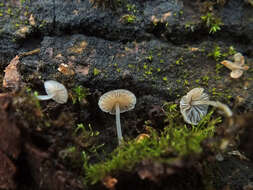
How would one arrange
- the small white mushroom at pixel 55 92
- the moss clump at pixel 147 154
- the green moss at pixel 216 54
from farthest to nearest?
1. the green moss at pixel 216 54
2. the small white mushroom at pixel 55 92
3. the moss clump at pixel 147 154

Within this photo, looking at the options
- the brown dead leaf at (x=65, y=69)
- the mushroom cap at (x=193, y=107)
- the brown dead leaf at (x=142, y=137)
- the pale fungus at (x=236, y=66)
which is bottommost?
the brown dead leaf at (x=142, y=137)

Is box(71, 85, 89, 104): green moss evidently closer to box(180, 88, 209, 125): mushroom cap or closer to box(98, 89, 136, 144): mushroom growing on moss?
box(98, 89, 136, 144): mushroom growing on moss

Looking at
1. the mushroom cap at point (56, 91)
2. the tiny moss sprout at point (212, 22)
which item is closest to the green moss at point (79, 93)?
the mushroom cap at point (56, 91)

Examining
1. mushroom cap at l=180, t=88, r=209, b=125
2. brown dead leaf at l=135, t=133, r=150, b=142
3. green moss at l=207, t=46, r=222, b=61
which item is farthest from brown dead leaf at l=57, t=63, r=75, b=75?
green moss at l=207, t=46, r=222, b=61

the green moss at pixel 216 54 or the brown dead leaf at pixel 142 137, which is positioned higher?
the green moss at pixel 216 54

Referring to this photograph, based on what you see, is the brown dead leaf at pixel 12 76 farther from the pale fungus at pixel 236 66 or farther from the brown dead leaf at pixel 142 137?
the pale fungus at pixel 236 66

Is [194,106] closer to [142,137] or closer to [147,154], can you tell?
[142,137]

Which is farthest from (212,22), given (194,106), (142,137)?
(142,137)

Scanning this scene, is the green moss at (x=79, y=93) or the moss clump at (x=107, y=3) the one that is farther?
the moss clump at (x=107, y=3)
